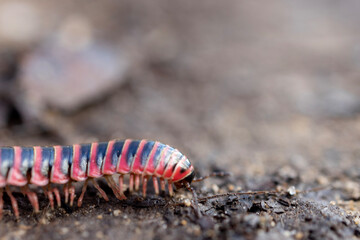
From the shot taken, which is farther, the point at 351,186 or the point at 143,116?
the point at 143,116

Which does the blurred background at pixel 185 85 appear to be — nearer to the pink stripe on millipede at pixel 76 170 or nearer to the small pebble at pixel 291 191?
the small pebble at pixel 291 191

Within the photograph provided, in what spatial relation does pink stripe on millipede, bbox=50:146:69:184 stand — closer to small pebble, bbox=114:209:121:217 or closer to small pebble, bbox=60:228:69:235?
small pebble, bbox=60:228:69:235

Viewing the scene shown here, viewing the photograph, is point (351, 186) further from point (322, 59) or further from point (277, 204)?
point (322, 59)

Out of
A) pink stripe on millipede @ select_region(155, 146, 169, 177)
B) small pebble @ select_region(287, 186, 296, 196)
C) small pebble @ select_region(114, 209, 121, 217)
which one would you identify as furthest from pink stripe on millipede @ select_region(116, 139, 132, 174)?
small pebble @ select_region(287, 186, 296, 196)

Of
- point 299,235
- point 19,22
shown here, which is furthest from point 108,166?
point 19,22

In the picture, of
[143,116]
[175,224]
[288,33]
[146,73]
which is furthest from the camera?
[288,33]

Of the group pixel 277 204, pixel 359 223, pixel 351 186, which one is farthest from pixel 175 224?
pixel 351 186
